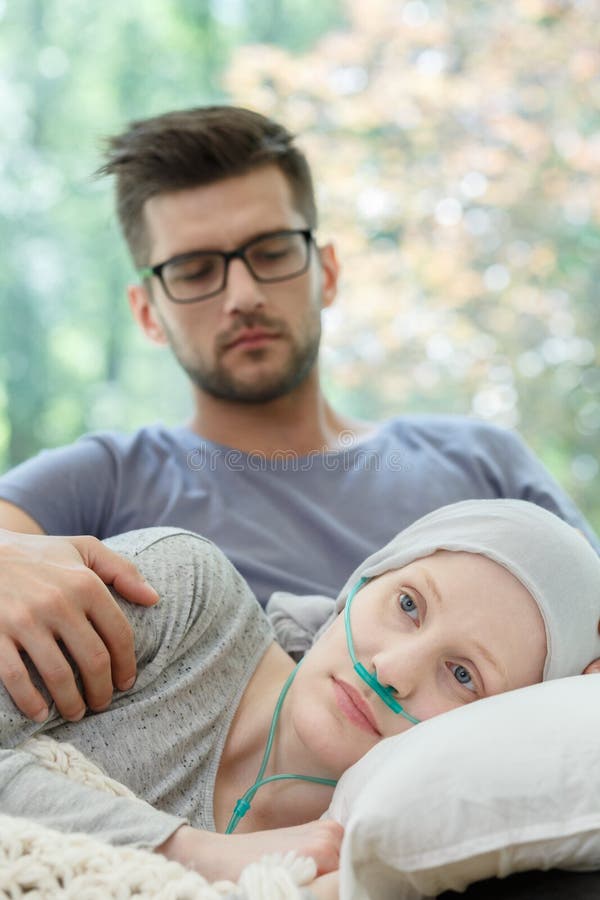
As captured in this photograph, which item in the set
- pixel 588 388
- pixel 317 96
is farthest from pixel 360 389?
pixel 317 96

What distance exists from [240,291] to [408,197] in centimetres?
204

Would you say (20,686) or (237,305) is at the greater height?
(237,305)

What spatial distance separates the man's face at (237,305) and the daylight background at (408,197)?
1.70 meters

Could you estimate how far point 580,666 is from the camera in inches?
50.9

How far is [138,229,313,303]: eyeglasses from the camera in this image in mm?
2197

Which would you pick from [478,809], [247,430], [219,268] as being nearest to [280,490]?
[247,430]

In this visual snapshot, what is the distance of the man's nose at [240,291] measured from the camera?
7.09ft

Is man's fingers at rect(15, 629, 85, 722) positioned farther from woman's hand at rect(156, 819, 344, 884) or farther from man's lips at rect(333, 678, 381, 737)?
man's lips at rect(333, 678, 381, 737)

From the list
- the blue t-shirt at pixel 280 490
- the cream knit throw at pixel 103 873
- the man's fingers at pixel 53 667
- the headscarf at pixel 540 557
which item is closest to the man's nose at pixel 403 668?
the headscarf at pixel 540 557

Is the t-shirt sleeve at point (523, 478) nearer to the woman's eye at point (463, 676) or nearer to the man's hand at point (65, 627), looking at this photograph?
the woman's eye at point (463, 676)

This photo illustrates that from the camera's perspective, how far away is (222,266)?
220 cm

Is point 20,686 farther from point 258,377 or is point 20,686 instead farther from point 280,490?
point 258,377

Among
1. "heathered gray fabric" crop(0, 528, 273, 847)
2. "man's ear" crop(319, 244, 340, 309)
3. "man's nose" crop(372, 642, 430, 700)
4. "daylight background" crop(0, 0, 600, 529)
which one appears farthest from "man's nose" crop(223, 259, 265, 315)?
"daylight background" crop(0, 0, 600, 529)

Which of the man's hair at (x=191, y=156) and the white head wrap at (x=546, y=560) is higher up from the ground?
the man's hair at (x=191, y=156)
